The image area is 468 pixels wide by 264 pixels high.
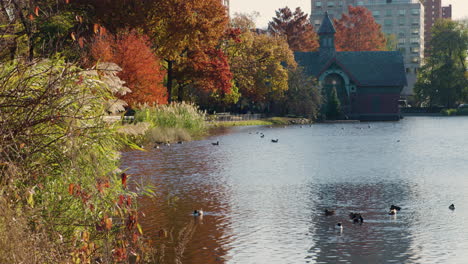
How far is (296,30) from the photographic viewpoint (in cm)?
12475

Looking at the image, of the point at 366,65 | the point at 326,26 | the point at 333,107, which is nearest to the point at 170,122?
the point at 333,107

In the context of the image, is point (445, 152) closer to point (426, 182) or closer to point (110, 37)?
point (426, 182)

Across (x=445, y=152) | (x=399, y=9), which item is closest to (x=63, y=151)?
(x=445, y=152)

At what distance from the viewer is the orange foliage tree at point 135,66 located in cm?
4412

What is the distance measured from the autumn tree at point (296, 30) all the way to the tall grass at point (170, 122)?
8057cm

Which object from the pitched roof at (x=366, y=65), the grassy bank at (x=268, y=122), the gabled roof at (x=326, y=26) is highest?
the gabled roof at (x=326, y=26)

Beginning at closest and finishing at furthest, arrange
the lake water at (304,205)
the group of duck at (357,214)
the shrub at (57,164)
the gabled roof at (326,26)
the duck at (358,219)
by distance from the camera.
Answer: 1. the shrub at (57,164)
2. the lake water at (304,205)
3. the group of duck at (357,214)
4. the duck at (358,219)
5. the gabled roof at (326,26)

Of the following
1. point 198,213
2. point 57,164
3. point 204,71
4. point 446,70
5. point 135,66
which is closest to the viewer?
point 57,164

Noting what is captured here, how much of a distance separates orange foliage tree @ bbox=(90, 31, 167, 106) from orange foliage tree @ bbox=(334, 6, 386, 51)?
91548mm

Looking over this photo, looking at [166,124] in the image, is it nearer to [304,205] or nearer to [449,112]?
[304,205]

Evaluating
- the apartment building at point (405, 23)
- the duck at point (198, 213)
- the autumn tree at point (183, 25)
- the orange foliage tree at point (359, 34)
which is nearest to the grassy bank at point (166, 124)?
the autumn tree at point (183, 25)

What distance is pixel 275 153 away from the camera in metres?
32.4

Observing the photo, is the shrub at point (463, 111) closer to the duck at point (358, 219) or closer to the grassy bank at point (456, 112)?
the grassy bank at point (456, 112)

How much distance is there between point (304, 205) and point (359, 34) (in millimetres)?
122473
